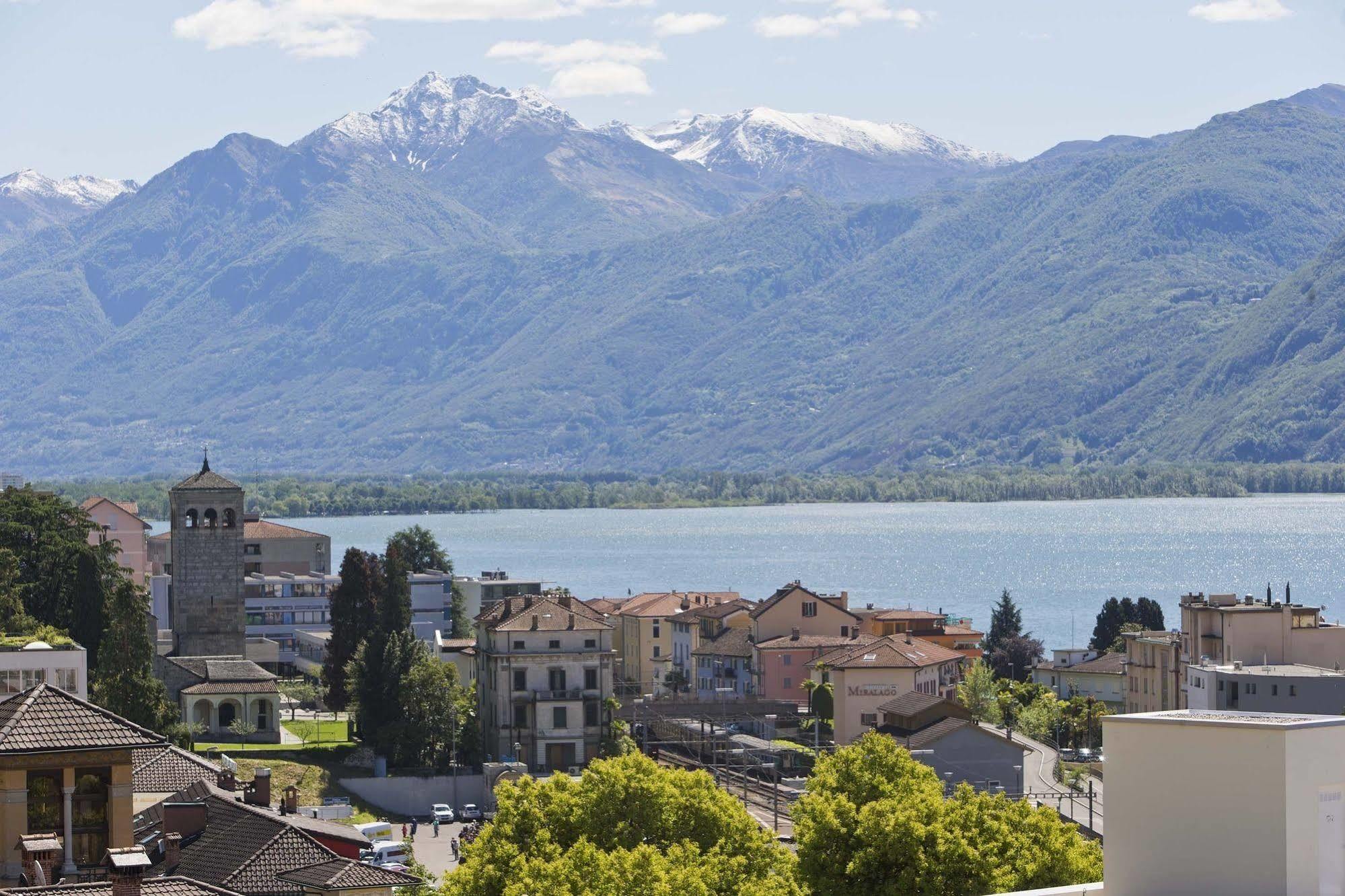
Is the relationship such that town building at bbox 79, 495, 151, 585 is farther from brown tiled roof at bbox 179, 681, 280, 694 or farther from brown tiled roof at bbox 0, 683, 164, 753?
brown tiled roof at bbox 0, 683, 164, 753

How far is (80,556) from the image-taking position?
63500 mm

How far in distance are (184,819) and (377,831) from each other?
685 inches

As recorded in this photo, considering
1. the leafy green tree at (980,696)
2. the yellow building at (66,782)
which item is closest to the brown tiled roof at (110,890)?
the yellow building at (66,782)

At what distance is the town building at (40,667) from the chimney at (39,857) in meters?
20.6

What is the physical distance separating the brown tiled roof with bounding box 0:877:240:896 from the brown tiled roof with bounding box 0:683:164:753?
1731 mm

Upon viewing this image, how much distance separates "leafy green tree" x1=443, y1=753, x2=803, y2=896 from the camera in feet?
86.7

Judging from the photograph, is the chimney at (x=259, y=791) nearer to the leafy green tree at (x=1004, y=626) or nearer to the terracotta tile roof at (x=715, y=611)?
the terracotta tile roof at (x=715, y=611)

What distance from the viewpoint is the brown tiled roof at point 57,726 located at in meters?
21.4

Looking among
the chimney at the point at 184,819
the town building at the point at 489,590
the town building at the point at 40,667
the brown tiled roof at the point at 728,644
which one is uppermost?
the town building at the point at 40,667

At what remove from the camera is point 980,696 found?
77562 millimetres

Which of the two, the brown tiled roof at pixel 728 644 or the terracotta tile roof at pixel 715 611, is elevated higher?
the terracotta tile roof at pixel 715 611

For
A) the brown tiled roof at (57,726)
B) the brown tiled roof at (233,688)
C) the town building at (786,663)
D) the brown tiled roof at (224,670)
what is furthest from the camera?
the town building at (786,663)

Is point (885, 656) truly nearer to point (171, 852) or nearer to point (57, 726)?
point (171, 852)

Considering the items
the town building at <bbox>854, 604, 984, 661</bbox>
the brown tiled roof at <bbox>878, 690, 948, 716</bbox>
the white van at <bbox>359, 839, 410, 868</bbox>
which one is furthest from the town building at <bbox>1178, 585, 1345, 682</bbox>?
the white van at <bbox>359, 839, 410, 868</bbox>
